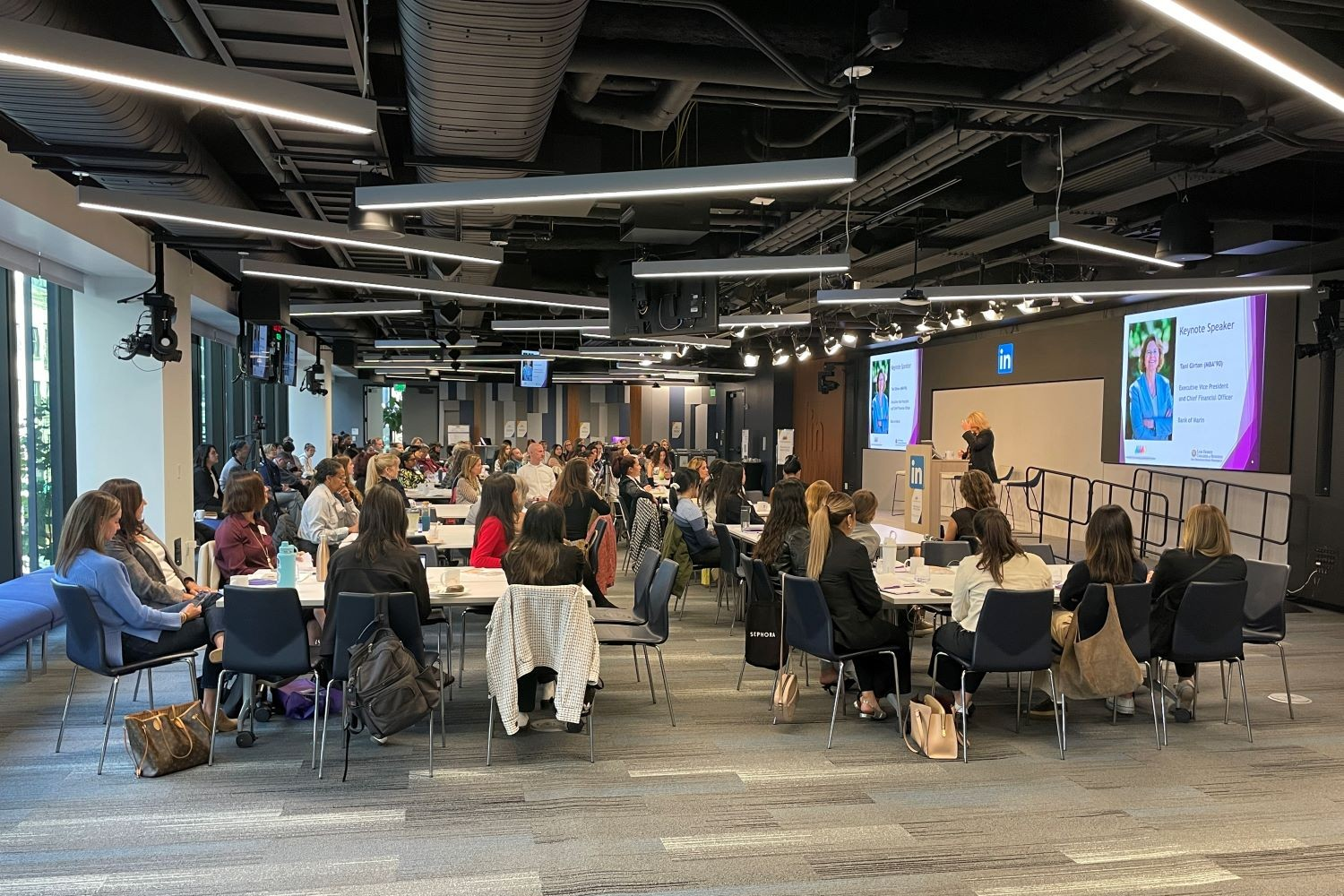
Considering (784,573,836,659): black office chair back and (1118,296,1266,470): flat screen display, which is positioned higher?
(1118,296,1266,470): flat screen display

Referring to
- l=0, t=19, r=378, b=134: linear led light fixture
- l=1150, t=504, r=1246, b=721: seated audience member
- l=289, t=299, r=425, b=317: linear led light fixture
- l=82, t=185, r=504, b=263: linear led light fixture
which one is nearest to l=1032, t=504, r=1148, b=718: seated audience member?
l=1150, t=504, r=1246, b=721: seated audience member

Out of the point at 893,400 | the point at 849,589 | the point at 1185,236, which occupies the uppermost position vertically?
the point at 1185,236

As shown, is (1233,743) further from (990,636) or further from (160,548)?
(160,548)

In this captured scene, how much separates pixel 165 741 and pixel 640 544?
198 inches

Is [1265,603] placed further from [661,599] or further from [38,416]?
[38,416]

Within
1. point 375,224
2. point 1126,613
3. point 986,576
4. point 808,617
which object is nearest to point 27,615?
point 375,224

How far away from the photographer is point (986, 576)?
5016 millimetres

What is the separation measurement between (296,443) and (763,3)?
1908cm

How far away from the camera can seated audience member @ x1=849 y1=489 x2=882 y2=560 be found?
6773mm

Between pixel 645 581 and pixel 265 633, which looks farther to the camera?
pixel 645 581

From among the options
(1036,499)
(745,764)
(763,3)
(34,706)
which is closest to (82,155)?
(34,706)

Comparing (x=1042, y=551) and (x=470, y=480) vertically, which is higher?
(x=470, y=480)

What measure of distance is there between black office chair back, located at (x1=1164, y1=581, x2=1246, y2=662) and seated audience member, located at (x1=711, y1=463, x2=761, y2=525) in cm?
434

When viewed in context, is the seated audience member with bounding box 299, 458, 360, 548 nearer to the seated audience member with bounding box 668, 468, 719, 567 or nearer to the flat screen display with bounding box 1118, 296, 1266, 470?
the seated audience member with bounding box 668, 468, 719, 567
